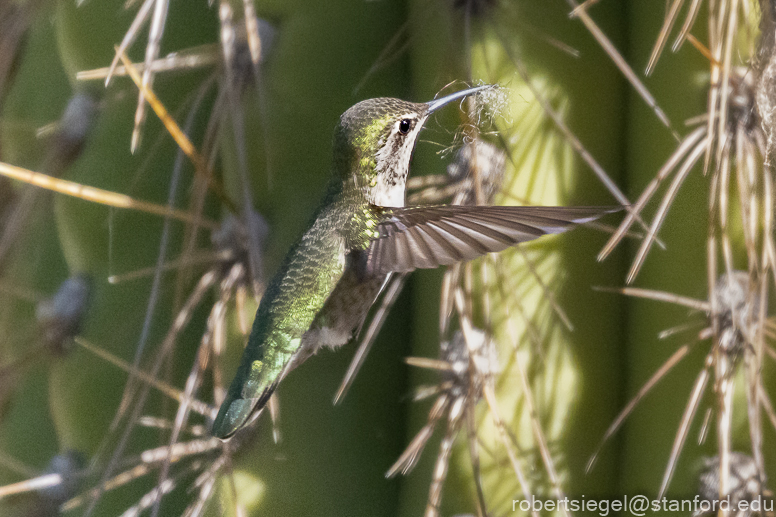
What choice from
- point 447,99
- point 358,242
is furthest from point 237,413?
point 447,99

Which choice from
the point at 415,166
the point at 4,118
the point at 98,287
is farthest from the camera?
the point at 4,118

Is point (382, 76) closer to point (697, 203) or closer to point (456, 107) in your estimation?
point (456, 107)

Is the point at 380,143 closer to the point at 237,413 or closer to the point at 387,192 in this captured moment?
the point at 387,192

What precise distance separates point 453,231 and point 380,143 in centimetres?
10

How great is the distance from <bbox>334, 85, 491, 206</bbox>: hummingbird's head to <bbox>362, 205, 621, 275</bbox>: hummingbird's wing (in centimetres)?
4

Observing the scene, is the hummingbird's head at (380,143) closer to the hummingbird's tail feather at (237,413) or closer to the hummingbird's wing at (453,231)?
the hummingbird's wing at (453,231)

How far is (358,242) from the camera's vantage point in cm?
59

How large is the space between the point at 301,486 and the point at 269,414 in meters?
0.08

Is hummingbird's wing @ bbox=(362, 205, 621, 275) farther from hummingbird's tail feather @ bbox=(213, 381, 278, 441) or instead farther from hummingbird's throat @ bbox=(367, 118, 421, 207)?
hummingbird's tail feather @ bbox=(213, 381, 278, 441)

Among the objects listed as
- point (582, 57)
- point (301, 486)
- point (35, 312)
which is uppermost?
point (582, 57)

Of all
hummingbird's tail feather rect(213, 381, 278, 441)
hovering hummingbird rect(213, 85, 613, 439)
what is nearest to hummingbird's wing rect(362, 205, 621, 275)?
hovering hummingbird rect(213, 85, 613, 439)

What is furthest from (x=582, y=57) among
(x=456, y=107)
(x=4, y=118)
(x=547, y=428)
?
(x=4, y=118)

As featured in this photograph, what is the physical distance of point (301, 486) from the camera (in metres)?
0.70

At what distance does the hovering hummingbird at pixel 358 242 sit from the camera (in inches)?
19.4
